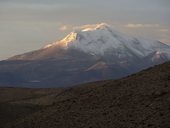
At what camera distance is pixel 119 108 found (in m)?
38.4

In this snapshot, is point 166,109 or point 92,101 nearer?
point 166,109

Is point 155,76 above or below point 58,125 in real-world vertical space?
above

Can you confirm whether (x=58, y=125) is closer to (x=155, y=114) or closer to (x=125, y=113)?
(x=125, y=113)

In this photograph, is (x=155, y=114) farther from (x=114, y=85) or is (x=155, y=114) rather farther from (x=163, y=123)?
(x=114, y=85)

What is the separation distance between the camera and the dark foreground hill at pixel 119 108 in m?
33.8

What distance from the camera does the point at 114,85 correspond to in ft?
156

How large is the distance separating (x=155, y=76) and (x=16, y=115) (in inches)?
681

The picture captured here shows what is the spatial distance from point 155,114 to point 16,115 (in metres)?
23.4

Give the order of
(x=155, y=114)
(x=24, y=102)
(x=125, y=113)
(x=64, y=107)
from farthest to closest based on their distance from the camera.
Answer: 1. (x=24, y=102)
2. (x=64, y=107)
3. (x=125, y=113)
4. (x=155, y=114)

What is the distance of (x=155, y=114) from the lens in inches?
1315

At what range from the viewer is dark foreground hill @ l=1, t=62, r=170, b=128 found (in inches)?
1331

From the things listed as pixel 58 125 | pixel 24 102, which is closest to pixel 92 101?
pixel 58 125

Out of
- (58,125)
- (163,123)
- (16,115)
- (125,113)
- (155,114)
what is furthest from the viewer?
(16,115)

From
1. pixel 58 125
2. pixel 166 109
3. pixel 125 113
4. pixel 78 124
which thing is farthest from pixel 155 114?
pixel 58 125
